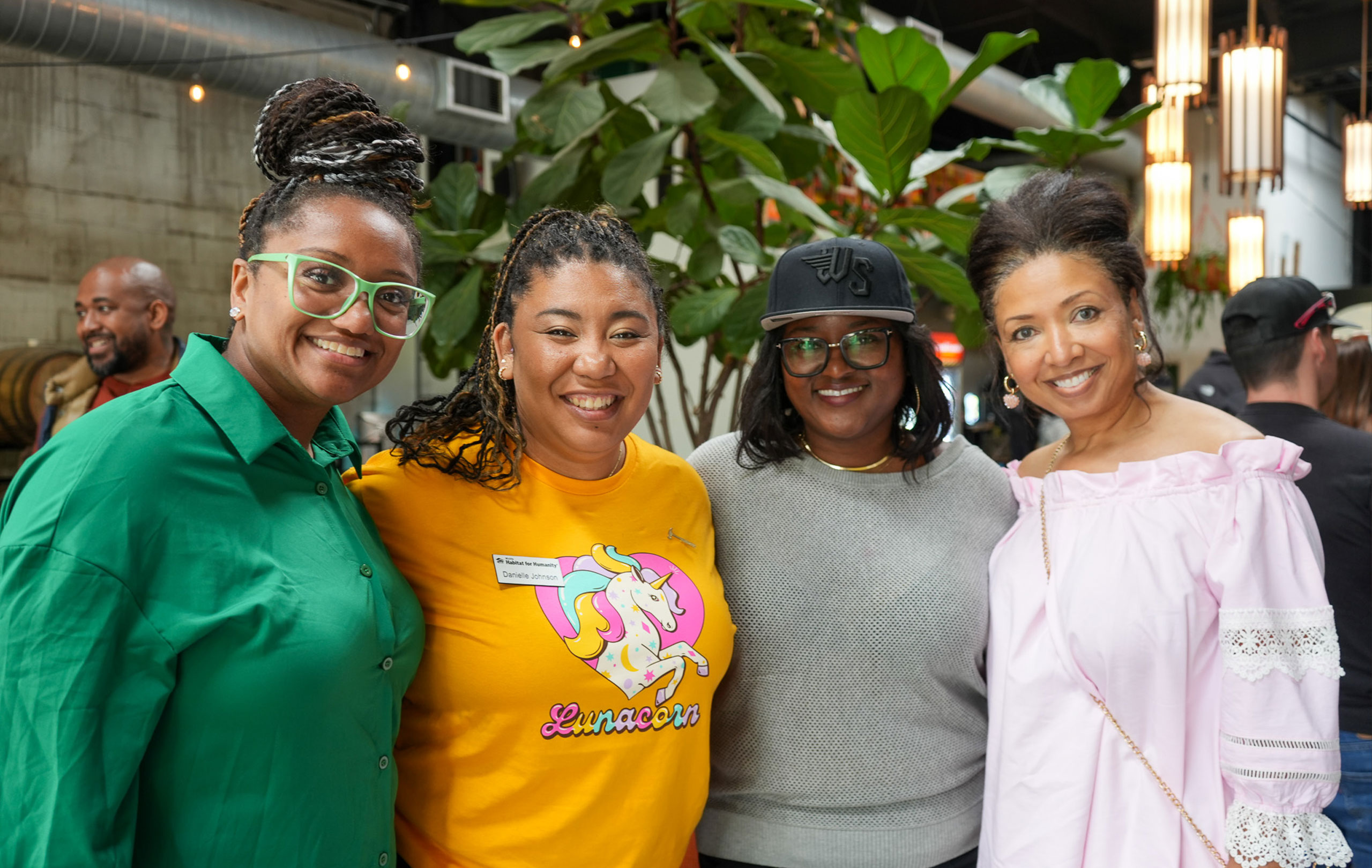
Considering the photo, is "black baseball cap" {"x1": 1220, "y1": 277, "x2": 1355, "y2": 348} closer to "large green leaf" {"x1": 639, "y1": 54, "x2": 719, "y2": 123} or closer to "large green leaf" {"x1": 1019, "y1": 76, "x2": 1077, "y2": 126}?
"large green leaf" {"x1": 1019, "y1": 76, "x2": 1077, "y2": 126}

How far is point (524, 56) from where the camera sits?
2.68 m

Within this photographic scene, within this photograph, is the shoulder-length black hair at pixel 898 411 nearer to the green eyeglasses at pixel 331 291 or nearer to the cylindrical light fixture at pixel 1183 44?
the green eyeglasses at pixel 331 291

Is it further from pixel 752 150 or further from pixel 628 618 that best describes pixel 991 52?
pixel 628 618

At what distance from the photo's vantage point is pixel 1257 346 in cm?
260

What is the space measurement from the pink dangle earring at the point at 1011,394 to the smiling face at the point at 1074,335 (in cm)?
13

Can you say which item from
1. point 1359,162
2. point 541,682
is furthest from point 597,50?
point 1359,162

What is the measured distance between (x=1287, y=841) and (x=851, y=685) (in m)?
0.64

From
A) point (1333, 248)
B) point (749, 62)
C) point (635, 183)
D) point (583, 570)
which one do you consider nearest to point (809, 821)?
point (583, 570)

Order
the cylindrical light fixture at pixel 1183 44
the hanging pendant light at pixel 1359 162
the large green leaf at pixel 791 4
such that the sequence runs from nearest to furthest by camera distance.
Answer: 1. the large green leaf at pixel 791 4
2. the cylindrical light fixture at pixel 1183 44
3. the hanging pendant light at pixel 1359 162

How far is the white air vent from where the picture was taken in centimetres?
562

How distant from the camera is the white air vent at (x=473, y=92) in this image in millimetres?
5625

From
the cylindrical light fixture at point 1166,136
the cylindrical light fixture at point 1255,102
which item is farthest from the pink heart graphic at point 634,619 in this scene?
the cylindrical light fixture at point 1166,136

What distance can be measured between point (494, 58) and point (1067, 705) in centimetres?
203

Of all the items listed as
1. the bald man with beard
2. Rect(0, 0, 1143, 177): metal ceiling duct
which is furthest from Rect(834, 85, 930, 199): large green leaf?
Rect(0, 0, 1143, 177): metal ceiling duct
